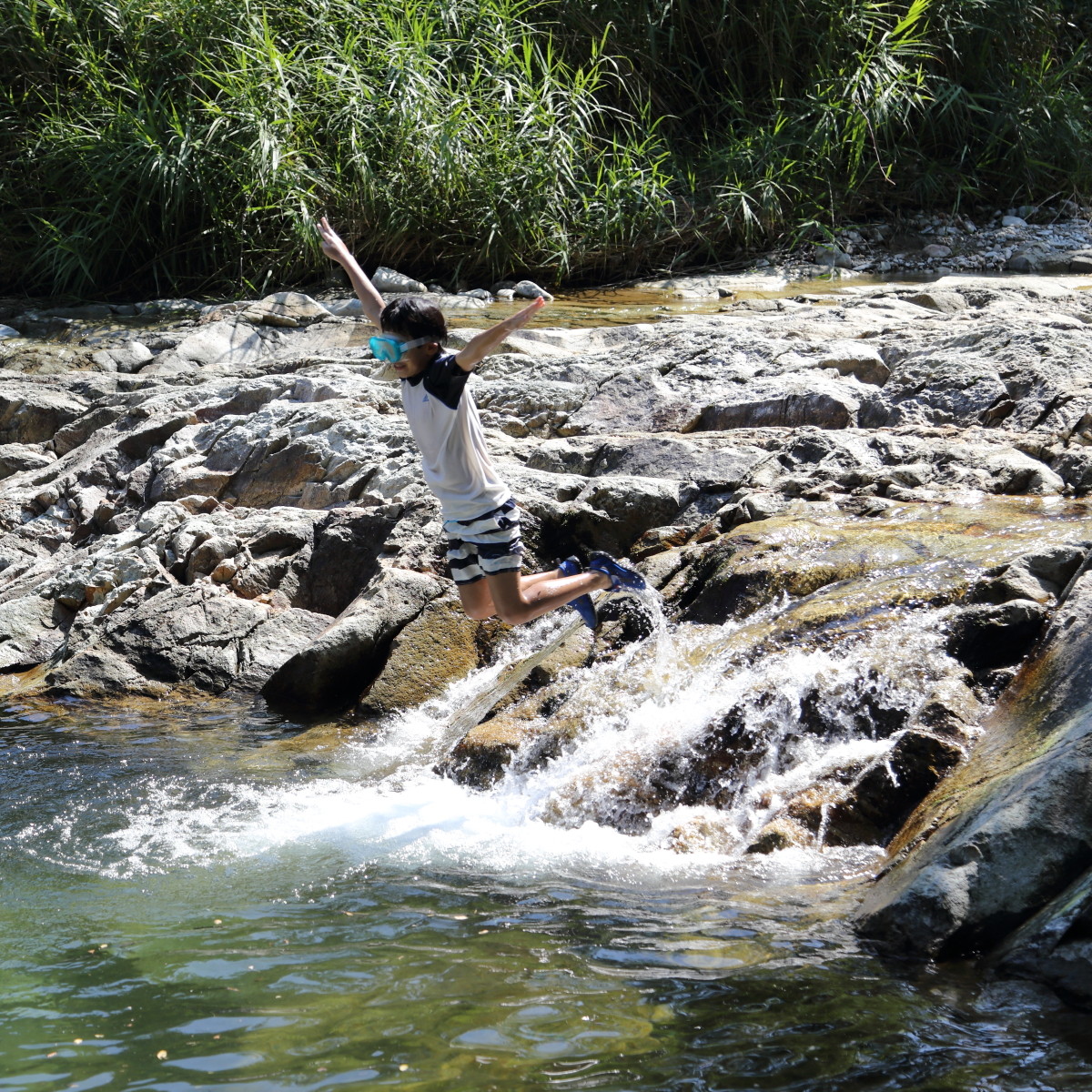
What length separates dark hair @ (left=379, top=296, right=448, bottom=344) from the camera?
412 cm

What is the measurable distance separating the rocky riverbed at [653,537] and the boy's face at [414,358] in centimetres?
143

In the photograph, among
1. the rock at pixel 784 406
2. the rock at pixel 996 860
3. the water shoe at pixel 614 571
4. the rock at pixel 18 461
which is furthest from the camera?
the rock at pixel 18 461

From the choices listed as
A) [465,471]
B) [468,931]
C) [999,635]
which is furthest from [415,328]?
[999,635]

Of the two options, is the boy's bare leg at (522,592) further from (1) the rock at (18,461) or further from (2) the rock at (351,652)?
(1) the rock at (18,461)

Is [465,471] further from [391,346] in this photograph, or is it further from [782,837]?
[782,837]

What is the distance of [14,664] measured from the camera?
20.9 ft

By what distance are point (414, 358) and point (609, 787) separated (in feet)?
5.30

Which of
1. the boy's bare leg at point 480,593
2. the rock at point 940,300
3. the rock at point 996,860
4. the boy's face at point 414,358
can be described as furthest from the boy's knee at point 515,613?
the rock at point 940,300

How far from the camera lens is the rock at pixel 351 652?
226 inches

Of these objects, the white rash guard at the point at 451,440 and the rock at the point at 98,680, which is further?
the rock at the point at 98,680

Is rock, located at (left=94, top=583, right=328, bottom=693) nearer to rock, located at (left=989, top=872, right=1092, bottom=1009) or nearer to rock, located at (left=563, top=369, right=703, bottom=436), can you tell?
rock, located at (left=563, top=369, right=703, bottom=436)

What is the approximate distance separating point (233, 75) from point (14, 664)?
6281 millimetres

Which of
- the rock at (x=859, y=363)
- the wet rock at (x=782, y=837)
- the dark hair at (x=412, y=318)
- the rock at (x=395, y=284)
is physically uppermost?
the rock at (x=395, y=284)

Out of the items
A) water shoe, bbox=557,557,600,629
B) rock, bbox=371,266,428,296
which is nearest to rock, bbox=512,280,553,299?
rock, bbox=371,266,428,296
